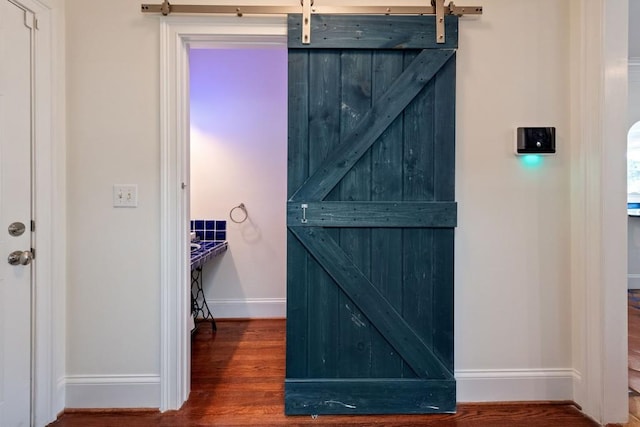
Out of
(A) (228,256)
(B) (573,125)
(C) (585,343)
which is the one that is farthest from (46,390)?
(B) (573,125)

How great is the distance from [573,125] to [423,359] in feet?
5.13

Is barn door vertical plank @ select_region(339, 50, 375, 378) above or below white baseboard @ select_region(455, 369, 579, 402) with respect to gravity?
above

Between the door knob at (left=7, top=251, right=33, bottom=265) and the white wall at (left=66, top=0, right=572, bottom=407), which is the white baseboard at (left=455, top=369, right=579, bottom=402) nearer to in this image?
the white wall at (left=66, top=0, right=572, bottom=407)

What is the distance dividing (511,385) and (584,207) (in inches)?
42.4

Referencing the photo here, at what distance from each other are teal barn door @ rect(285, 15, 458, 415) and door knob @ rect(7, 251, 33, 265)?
4.17 ft

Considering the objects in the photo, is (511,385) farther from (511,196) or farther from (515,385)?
(511,196)

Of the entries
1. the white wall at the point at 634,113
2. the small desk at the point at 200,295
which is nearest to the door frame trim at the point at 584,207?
the small desk at the point at 200,295

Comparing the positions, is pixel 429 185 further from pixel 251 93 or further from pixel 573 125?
pixel 251 93

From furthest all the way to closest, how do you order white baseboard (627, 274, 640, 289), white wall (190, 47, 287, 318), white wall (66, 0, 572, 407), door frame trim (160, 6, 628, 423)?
white baseboard (627, 274, 640, 289) → white wall (190, 47, 287, 318) → white wall (66, 0, 572, 407) → door frame trim (160, 6, 628, 423)

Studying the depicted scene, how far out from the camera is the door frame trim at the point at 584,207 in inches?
65.4

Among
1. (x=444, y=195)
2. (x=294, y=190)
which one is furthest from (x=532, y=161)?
(x=294, y=190)

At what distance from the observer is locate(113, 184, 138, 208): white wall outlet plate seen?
1.77 metres

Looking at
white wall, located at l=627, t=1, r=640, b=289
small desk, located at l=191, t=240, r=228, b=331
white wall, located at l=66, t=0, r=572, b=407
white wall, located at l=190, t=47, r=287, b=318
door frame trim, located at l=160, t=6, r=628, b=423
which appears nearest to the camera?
door frame trim, located at l=160, t=6, r=628, b=423

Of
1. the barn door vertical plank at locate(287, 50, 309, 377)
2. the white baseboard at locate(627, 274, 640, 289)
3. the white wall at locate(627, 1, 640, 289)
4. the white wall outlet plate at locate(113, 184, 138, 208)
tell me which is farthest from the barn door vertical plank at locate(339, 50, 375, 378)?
the white baseboard at locate(627, 274, 640, 289)
